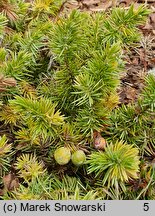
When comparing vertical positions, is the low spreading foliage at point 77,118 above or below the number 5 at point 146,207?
above

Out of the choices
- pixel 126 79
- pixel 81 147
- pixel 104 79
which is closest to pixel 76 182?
pixel 81 147

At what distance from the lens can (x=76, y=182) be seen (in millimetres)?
1628

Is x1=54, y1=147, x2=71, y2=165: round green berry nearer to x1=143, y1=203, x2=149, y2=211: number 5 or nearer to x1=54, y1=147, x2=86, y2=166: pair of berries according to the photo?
x1=54, y1=147, x2=86, y2=166: pair of berries

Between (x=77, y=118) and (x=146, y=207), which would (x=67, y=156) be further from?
(x=146, y=207)

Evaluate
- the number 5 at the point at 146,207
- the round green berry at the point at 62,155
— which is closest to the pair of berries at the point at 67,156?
the round green berry at the point at 62,155

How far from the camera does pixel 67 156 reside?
61.6 inches

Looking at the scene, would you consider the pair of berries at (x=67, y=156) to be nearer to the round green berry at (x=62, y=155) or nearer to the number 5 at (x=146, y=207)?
the round green berry at (x=62, y=155)

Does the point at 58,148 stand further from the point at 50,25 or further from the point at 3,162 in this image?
the point at 50,25

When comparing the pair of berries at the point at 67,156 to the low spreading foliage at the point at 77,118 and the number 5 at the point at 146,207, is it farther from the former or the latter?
the number 5 at the point at 146,207

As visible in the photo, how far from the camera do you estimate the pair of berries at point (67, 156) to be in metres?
1.56

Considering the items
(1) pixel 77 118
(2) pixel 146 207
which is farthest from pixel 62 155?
(2) pixel 146 207

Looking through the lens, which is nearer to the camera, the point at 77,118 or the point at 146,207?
the point at 146,207

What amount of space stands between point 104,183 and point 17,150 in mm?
378

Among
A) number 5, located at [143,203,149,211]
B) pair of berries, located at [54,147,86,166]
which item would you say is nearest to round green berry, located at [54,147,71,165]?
pair of berries, located at [54,147,86,166]
